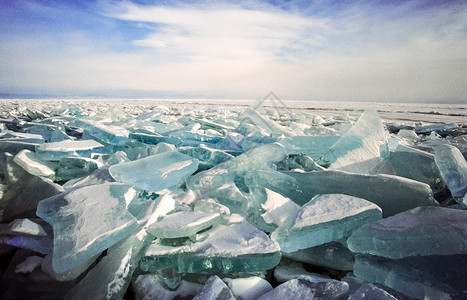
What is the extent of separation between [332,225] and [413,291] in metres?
0.21

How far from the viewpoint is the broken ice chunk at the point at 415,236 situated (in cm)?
59

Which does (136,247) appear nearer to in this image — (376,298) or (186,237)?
(186,237)

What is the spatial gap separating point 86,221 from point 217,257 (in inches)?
15.1

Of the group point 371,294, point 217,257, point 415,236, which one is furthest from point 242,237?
point 415,236

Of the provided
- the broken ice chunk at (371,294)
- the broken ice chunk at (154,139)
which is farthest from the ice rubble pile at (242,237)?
the broken ice chunk at (154,139)

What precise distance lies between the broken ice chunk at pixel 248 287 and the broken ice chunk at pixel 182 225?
6.3 inches

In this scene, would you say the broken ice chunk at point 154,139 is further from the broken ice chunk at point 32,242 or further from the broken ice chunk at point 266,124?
the broken ice chunk at point 32,242

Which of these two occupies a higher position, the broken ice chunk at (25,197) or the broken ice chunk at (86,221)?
the broken ice chunk at (86,221)

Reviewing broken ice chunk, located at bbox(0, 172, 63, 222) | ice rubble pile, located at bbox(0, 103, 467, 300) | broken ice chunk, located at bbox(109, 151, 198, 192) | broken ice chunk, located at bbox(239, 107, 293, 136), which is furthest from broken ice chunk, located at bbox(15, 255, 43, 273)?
broken ice chunk, located at bbox(239, 107, 293, 136)

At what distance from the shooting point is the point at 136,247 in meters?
0.71

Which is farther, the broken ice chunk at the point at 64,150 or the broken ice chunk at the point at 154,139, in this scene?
the broken ice chunk at the point at 154,139

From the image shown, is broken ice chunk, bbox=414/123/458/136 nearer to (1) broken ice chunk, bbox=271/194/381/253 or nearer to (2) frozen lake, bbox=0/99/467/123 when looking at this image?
(2) frozen lake, bbox=0/99/467/123

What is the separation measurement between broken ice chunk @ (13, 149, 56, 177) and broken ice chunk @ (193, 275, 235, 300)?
3.41 ft

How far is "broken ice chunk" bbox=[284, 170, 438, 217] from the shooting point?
0.83 metres
